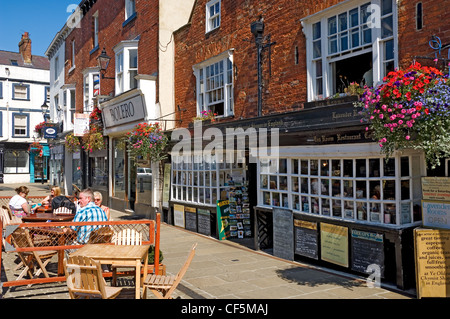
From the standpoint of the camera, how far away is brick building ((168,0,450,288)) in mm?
6367

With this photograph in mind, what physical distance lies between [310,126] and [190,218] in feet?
18.8

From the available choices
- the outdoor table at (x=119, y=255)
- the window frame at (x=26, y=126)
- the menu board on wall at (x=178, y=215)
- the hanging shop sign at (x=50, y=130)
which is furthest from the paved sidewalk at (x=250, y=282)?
the window frame at (x=26, y=126)

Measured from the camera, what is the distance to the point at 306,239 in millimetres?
7875

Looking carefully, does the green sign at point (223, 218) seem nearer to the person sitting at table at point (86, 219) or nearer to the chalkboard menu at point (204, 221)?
the chalkboard menu at point (204, 221)

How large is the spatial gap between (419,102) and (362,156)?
195 cm

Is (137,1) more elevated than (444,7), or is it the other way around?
(137,1)

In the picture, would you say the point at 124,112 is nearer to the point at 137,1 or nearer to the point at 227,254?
the point at 137,1

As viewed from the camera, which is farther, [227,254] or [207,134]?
[207,134]

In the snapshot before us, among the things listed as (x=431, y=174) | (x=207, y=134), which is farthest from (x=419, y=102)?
(x=207, y=134)

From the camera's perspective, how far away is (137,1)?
15266 mm

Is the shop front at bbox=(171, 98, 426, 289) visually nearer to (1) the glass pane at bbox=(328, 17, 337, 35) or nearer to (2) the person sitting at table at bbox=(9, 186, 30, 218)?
(1) the glass pane at bbox=(328, 17, 337, 35)

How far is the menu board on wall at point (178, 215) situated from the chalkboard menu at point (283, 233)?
177 inches

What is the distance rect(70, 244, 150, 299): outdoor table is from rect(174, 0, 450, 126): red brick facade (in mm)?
4720

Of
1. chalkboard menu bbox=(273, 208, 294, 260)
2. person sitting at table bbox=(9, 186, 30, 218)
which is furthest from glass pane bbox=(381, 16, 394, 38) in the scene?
person sitting at table bbox=(9, 186, 30, 218)
